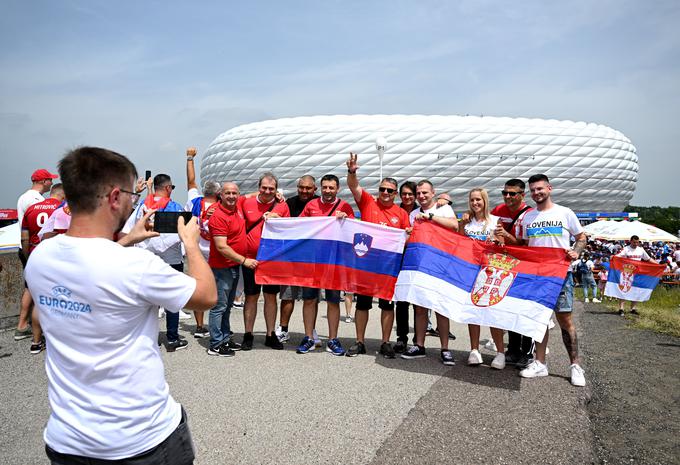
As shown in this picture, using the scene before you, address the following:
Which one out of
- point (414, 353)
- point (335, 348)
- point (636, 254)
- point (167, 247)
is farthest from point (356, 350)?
point (636, 254)

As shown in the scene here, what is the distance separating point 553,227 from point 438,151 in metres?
55.7

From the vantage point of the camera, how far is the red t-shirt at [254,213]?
252 inches

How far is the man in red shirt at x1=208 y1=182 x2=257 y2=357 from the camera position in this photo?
19.3 ft

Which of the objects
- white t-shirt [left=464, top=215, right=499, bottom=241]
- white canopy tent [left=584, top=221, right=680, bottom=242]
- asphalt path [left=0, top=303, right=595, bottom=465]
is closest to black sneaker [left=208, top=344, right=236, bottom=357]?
asphalt path [left=0, top=303, right=595, bottom=465]

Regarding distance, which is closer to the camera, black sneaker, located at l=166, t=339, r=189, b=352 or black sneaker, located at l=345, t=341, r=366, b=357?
black sneaker, located at l=345, t=341, r=366, b=357

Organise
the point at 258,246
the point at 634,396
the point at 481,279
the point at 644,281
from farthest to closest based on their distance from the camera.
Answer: the point at 644,281
the point at 258,246
the point at 481,279
the point at 634,396

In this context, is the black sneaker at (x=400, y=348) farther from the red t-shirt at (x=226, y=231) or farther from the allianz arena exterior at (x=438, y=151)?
the allianz arena exterior at (x=438, y=151)

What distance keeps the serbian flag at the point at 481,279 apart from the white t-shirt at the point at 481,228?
9 cm

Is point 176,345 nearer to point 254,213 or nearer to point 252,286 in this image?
point 252,286

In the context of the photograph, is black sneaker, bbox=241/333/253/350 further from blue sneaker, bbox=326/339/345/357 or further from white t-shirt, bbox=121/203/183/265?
white t-shirt, bbox=121/203/183/265

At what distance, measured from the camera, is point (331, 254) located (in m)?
6.30

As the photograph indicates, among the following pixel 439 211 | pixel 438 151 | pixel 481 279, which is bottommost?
pixel 481 279

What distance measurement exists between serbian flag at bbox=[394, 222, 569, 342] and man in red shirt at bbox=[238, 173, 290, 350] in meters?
1.65

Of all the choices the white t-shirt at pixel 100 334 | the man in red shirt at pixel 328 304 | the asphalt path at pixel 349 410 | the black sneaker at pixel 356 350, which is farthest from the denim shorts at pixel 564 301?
the white t-shirt at pixel 100 334
